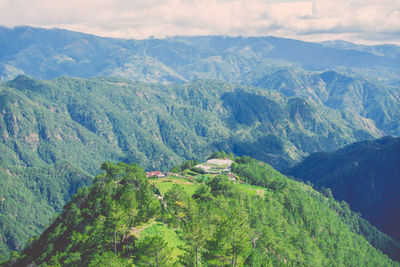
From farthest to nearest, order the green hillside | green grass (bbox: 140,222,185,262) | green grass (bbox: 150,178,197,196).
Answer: green grass (bbox: 150,178,197,196) < green grass (bbox: 140,222,185,262) < the green hillside

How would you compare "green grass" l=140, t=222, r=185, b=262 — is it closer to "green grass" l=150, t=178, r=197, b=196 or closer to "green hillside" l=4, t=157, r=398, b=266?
"green hillside" l=4, t=157, r=398, b=266

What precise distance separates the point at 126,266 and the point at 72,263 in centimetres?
2332

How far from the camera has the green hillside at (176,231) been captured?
203ft

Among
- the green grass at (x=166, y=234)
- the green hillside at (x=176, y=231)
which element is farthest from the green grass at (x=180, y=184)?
the green grass at (x=166, y=234)

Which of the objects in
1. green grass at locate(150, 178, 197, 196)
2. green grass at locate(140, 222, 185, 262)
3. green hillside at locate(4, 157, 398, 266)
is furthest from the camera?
green grass at locate(150, 178, 197, 196)

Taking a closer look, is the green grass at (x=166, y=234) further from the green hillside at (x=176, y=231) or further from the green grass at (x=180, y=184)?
the green grass at (x=180, y=184)

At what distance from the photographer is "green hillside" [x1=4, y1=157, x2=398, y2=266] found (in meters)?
61.9

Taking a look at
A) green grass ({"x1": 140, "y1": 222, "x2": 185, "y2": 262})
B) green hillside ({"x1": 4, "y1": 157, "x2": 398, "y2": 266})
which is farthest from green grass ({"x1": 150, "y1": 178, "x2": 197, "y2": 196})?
green grass ({"x1": 140, "y1": 222, "x2": 185, "y2": 262})

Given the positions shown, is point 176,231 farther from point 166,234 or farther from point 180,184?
point 180,184

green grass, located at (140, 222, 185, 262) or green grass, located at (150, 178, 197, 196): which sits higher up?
green grass, located at (140, 222, 185, 262)

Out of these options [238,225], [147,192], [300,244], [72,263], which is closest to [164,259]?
[238,225]

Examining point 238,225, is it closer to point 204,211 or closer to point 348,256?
point 204,211

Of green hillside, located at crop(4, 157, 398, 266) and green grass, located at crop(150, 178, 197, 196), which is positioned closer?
green hillside, located at crop(4, 157, 398, 266)

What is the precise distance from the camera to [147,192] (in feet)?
305
